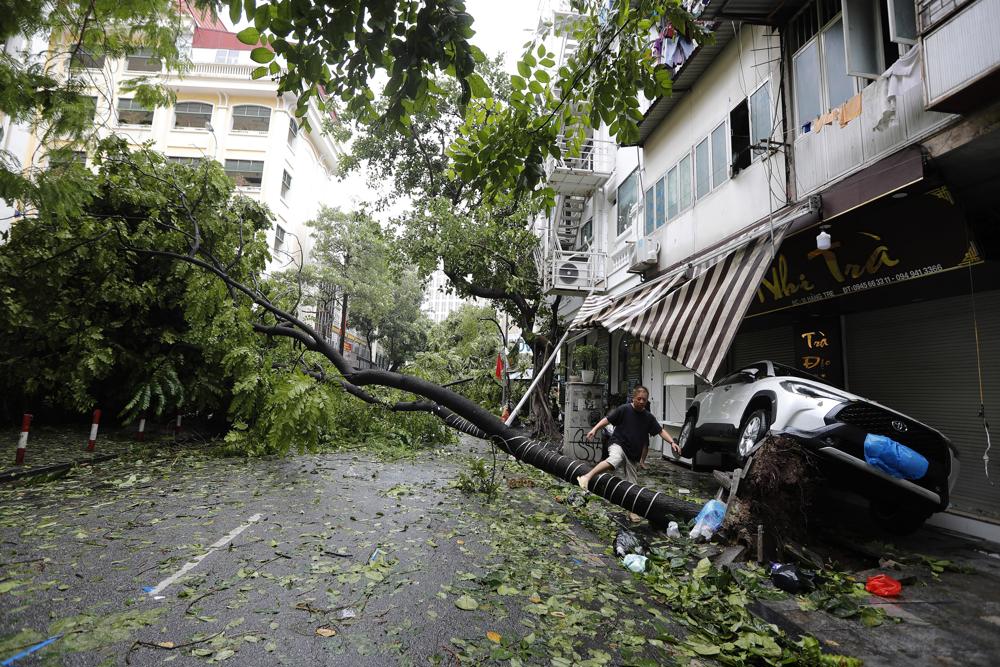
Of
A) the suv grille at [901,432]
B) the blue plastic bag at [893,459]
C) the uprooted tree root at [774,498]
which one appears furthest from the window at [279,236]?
Result: the blue plastic bag at [893,459]

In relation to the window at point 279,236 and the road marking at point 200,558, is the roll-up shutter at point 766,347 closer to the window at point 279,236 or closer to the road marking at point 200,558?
the road marking at point 200,558

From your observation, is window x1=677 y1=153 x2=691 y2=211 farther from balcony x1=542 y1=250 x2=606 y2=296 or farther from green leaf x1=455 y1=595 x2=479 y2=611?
green leaf x1=455 y1=595 x2=479 y2=611

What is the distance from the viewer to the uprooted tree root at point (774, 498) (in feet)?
15.8

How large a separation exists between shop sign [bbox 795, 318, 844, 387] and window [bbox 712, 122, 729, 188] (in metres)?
3.37

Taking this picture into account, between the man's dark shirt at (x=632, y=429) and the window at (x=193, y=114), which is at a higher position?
the window at (x=193, y=114)

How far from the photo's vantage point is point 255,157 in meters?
30.9

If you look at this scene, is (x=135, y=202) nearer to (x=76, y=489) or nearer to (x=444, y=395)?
(x=76, y=489)

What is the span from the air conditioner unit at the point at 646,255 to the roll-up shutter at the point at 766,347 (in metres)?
2.77

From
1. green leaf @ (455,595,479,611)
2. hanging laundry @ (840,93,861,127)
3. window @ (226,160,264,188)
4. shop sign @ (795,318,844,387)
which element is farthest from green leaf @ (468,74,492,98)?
window @ (226,160,264,188)

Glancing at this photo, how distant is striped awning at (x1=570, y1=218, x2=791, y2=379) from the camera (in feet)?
20.2

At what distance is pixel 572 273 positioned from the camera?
17.1 metres

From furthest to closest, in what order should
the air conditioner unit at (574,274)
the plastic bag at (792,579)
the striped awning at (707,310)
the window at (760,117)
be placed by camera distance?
the air conditioner unit at (574,274) → the window at (760,117) → the striped awning at (707,310) → the plastic bag at (792,579)

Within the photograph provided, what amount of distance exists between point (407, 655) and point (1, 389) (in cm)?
1438

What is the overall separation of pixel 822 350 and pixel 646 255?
16.2ft
